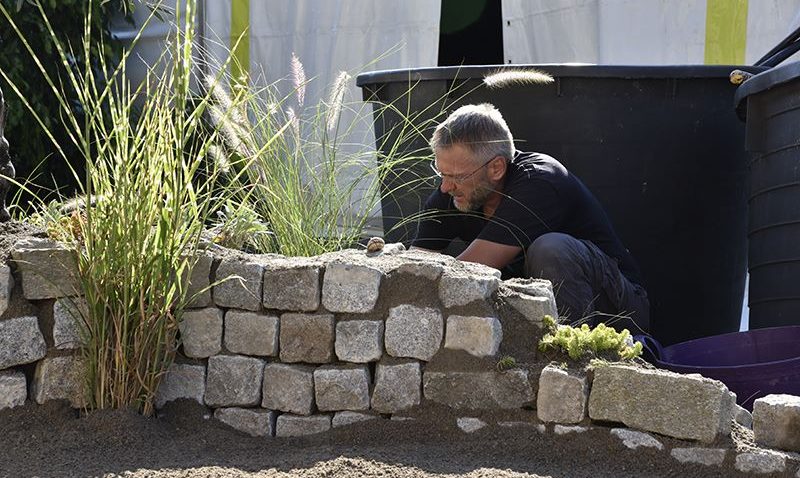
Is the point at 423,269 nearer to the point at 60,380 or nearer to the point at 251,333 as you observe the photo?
the point at 251,333

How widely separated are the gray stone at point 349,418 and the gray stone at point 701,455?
83cm

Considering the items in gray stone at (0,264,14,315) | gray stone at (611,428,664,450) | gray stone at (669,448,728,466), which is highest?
gray stone at (0,264,14,315)

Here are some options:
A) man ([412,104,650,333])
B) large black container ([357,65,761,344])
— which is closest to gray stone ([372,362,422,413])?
man ([412,104,650,333])

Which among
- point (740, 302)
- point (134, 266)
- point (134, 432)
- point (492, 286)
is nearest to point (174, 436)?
point (134, 432)

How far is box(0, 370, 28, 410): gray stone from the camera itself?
3129 millimetres

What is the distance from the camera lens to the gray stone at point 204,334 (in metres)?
3.22

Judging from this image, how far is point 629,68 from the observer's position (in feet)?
14.6

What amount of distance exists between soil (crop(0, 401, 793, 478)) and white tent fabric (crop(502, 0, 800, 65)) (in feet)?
10.7

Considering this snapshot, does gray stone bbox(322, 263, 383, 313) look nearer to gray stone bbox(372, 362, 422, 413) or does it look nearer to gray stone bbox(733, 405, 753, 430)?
gray stone bbox(372, 362, 422, 413)

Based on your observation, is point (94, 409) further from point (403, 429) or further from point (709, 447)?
point (709, 447)

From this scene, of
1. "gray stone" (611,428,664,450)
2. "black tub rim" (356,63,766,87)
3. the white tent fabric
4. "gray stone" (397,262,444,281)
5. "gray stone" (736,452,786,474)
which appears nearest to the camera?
"gray stone" (736,452,786,474)

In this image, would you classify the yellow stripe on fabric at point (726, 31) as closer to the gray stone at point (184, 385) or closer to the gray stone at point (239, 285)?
the gray stone at point (239, 285)

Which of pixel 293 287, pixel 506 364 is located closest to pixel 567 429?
pixel 506 364

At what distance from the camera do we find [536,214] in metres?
3.91
